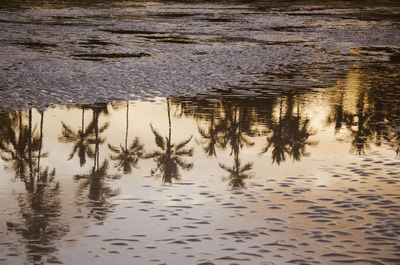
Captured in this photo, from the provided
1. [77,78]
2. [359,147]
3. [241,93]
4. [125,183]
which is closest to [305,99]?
[241,93]

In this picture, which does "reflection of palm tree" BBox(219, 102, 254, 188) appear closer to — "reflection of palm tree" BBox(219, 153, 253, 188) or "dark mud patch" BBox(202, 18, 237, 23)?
"reflection of palm tree" BBox(219, 153, 253, 188)

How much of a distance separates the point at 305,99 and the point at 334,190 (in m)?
6.01

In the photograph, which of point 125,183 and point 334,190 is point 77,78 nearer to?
point 125,183

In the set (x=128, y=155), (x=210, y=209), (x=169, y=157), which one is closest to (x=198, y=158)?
(x=169, y=157)

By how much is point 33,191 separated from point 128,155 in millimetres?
1839

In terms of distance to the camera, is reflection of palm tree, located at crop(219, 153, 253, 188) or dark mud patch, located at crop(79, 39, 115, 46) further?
dark mud patch, located at crop(79, 39, 115, 46)

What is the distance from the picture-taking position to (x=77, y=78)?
15094 millimetres

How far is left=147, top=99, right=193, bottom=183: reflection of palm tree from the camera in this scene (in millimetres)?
8195

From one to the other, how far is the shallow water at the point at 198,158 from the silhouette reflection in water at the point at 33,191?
0.08ft

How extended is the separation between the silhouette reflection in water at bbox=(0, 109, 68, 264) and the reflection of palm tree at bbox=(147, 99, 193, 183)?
1.39 metres

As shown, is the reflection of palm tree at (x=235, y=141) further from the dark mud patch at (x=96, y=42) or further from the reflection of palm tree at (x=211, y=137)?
the dark mud patch at (x=96, y=42)

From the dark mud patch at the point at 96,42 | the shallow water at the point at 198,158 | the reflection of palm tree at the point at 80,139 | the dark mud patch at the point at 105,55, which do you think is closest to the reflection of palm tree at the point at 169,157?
the shallow water at the point at 198,158

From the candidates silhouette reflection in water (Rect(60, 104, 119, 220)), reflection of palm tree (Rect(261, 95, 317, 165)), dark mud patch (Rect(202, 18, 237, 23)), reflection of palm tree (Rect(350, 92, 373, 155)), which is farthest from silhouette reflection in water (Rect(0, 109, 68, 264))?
dark mud patch (Rect(202, 18, 237, 23))

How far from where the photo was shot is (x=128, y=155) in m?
8.92
